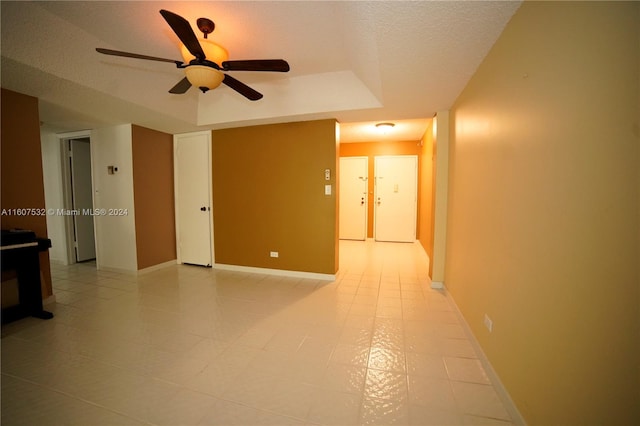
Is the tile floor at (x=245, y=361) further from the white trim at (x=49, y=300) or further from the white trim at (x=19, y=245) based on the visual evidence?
the white trim at (x=19, y=245)

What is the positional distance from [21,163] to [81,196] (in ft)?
7.07

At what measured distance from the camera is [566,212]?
97 cm

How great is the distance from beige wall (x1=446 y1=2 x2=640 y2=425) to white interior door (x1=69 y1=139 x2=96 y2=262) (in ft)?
19.7

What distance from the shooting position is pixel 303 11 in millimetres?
1837

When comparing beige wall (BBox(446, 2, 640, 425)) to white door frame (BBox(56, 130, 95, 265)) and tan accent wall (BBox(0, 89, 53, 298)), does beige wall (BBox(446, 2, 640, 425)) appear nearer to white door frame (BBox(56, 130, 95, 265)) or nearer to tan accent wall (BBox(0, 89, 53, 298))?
tan accent wall (BBox(0, 89, 53, 298))

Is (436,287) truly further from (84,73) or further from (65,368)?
(84,73)

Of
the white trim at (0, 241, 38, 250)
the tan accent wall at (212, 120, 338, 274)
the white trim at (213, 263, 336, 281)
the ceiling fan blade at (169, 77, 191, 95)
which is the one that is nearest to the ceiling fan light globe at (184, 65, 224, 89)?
the ceiling fan blade at (169, 77, 191, 95)

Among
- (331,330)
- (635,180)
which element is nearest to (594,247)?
(635,180)

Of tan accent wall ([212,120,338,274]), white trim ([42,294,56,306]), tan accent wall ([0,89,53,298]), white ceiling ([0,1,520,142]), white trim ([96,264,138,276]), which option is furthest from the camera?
white trim ([96,264,138,276])

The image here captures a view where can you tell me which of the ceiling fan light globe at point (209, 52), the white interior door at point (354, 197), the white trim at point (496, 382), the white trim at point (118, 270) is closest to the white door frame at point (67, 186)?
the white trim at point (118, 270)

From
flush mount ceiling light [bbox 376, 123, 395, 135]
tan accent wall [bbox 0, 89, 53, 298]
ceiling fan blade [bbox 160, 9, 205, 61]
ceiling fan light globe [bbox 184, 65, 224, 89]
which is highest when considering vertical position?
flush mount ceiling light [bbox 376, 123, 395, 135]

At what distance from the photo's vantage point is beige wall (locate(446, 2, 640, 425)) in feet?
2.43

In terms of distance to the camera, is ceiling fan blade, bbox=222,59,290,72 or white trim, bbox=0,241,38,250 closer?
ceiling fan blade, bbox=222,59,290,72

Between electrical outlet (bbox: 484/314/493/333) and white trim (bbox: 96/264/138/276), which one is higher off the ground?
electrical outlet (bbox: 484/314/493/333)
